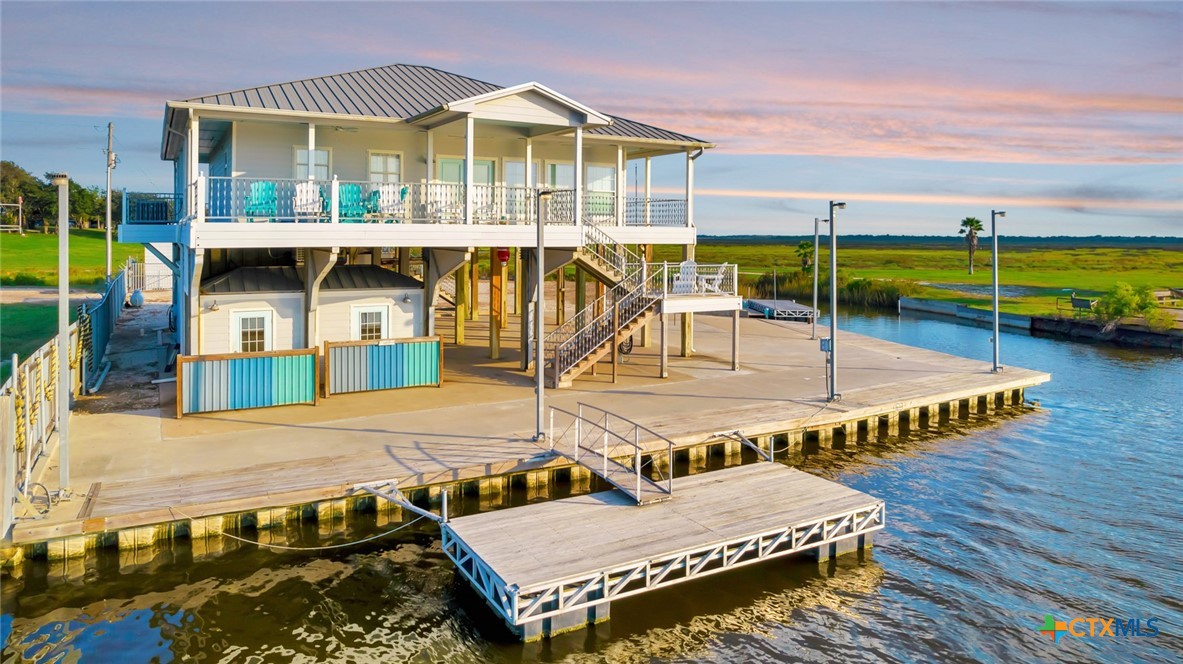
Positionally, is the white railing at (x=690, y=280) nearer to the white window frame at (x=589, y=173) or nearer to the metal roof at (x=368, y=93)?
the white window frame at (x=589, y=173)

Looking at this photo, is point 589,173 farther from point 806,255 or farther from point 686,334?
point 806,255

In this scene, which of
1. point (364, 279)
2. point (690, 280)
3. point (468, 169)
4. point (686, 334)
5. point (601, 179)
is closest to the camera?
point (468, 169)

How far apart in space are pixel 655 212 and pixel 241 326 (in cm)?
1315

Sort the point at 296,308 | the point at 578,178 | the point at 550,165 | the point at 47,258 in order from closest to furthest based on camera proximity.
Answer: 1. the point at 296,308
2. the point at 578,178
3. the point at 550,165
4. the point at 47,258

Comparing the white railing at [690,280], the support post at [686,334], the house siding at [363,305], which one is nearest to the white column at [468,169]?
the house siding at [363,305]

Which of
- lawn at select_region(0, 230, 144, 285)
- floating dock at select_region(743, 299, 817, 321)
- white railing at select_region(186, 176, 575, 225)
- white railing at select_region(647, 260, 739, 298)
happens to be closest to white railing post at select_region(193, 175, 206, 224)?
white railing at select_region(186, 176, 575, 225)

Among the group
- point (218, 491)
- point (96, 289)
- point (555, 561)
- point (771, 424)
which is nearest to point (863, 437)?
point (771, 424)

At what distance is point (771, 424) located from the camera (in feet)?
65.8

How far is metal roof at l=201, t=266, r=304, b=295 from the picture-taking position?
21438mm

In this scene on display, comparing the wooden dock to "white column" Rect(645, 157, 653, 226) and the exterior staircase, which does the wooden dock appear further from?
"white column" Rect(645, 157, 653, 226)

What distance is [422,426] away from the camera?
18.9m

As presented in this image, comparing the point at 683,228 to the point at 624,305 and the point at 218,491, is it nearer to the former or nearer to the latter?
the point at 624,305

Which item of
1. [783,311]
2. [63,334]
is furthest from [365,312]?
[783,311]

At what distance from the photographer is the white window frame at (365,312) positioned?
23156 millimetres
